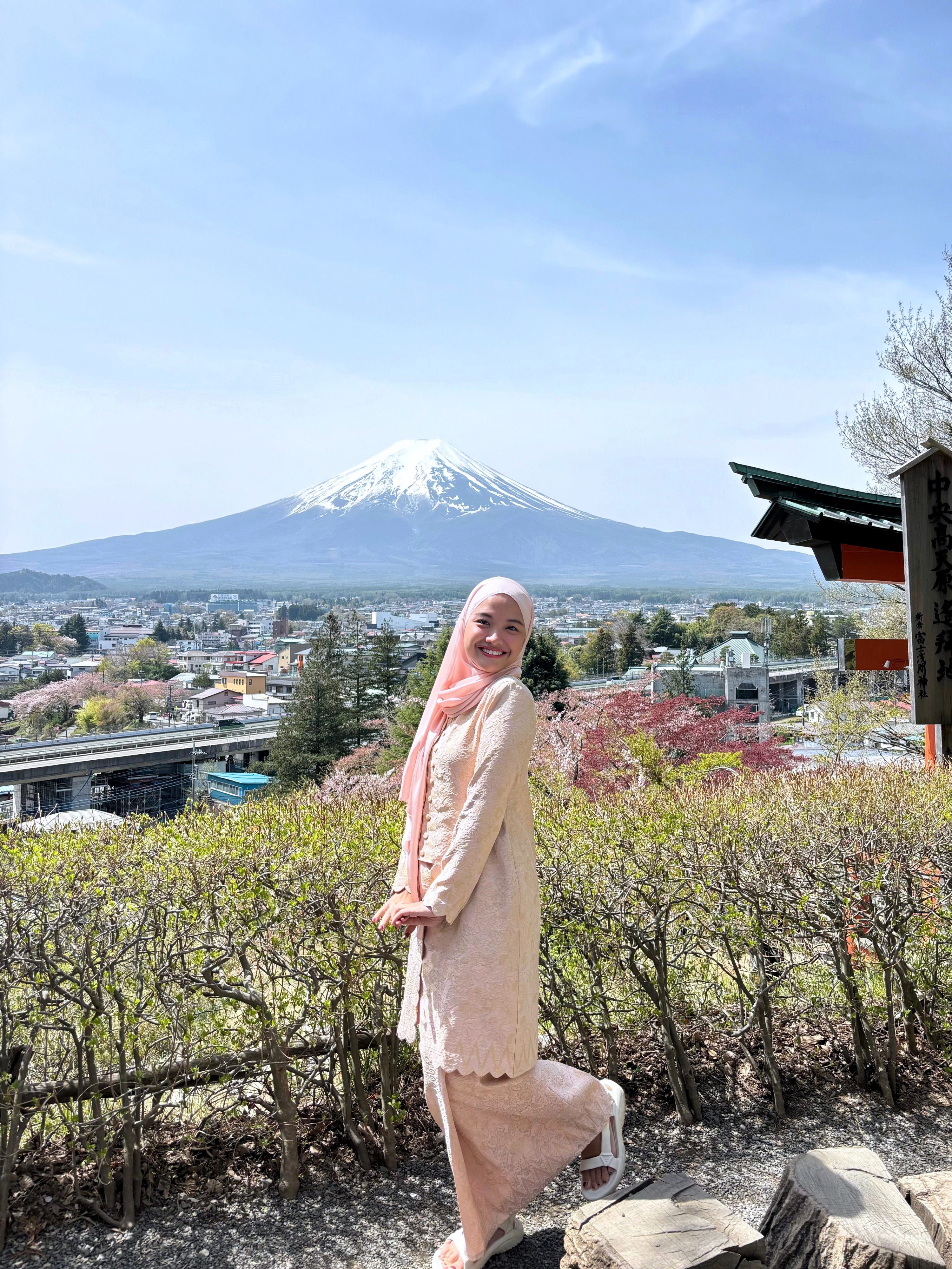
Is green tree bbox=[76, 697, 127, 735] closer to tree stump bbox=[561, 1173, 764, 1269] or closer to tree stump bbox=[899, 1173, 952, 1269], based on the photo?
tree stump bbox=[561, 1173, 764, 1269]

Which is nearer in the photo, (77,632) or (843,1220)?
(843,1220)

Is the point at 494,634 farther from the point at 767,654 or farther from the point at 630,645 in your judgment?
the point at 630,645

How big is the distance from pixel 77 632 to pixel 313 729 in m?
75.2

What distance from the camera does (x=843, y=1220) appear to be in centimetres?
188

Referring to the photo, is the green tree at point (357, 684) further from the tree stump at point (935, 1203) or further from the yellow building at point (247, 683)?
the yellow building at point (247, 683)

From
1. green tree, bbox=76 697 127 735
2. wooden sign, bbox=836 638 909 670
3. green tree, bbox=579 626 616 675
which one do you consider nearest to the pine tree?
wooden sign, bbox=836 638 909 670

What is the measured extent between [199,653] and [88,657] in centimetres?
1289

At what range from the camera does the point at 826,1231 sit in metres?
1.88

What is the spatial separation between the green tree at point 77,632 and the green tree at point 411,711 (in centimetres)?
8047

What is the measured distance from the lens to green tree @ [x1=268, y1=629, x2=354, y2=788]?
32094 millimetres

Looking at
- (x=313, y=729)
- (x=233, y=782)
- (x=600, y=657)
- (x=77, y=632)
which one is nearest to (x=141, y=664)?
(x=77, y=632)

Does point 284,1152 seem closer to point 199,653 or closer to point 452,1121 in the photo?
point 452,1121

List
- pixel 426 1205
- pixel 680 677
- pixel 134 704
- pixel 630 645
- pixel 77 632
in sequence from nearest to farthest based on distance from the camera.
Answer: pixel 426 1205, pixel 680 677, pixel 630 645, pixel 134 704, pixel 77 632

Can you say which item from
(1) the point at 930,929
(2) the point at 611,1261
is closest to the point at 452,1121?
(2) the point at 611,1261
